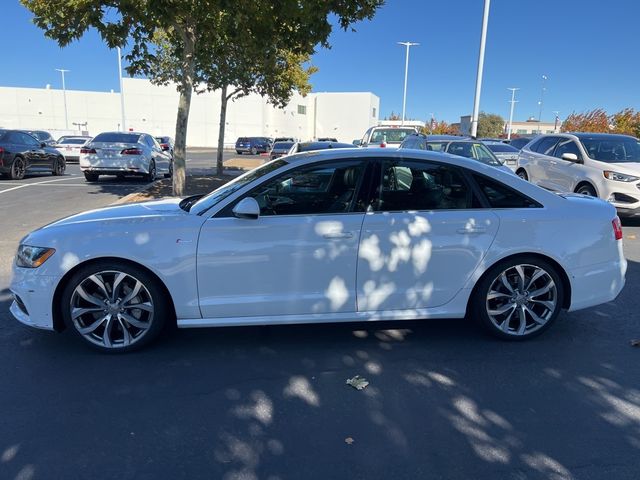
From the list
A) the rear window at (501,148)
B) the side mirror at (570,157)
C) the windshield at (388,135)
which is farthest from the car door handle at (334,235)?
the rear window at (501,148)

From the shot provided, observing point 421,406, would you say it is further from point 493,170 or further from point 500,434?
point 493,170

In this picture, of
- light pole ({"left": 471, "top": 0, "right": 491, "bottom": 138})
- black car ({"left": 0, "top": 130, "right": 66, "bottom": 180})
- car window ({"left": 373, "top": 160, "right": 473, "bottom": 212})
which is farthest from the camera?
light pole ({"left": 471, "top": 0, "right": 491, "bottom": 138})

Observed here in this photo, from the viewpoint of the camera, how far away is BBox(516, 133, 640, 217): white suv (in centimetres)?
898

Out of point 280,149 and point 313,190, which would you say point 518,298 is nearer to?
point 313,190

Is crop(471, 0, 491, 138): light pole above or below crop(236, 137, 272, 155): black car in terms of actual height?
above

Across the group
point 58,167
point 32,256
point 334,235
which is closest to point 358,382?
point 334,235

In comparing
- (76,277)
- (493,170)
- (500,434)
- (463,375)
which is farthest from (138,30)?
(500,434)

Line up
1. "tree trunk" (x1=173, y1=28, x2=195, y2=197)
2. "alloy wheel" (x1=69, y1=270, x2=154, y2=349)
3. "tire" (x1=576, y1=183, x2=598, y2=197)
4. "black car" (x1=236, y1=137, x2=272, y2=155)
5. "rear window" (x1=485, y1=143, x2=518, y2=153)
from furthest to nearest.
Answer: "black car" (x1=236, y1=137, x2=272, y2=155)
"rear window" (x1=485, y1=143, x2=518, y2=153)
"tire" (x1=576, y1=183, x2=598, y2=197)
"tree trunk" (x1=173, y1=28, x2=195, y2=197)
"alloy wheel" (x1=69, y1=270, x2=154, y2=349)

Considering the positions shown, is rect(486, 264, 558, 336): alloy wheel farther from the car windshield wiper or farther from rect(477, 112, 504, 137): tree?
rect(477, 112, 504, 137): tree

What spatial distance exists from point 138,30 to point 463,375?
8.46 metres

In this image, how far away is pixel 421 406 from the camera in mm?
3129

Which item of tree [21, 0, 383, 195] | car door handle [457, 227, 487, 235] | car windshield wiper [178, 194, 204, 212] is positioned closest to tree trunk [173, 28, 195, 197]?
tree [21, 0, 383, 195]

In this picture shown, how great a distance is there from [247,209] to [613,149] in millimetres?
9111

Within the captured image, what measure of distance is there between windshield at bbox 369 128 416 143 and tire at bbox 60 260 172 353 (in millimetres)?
13926
